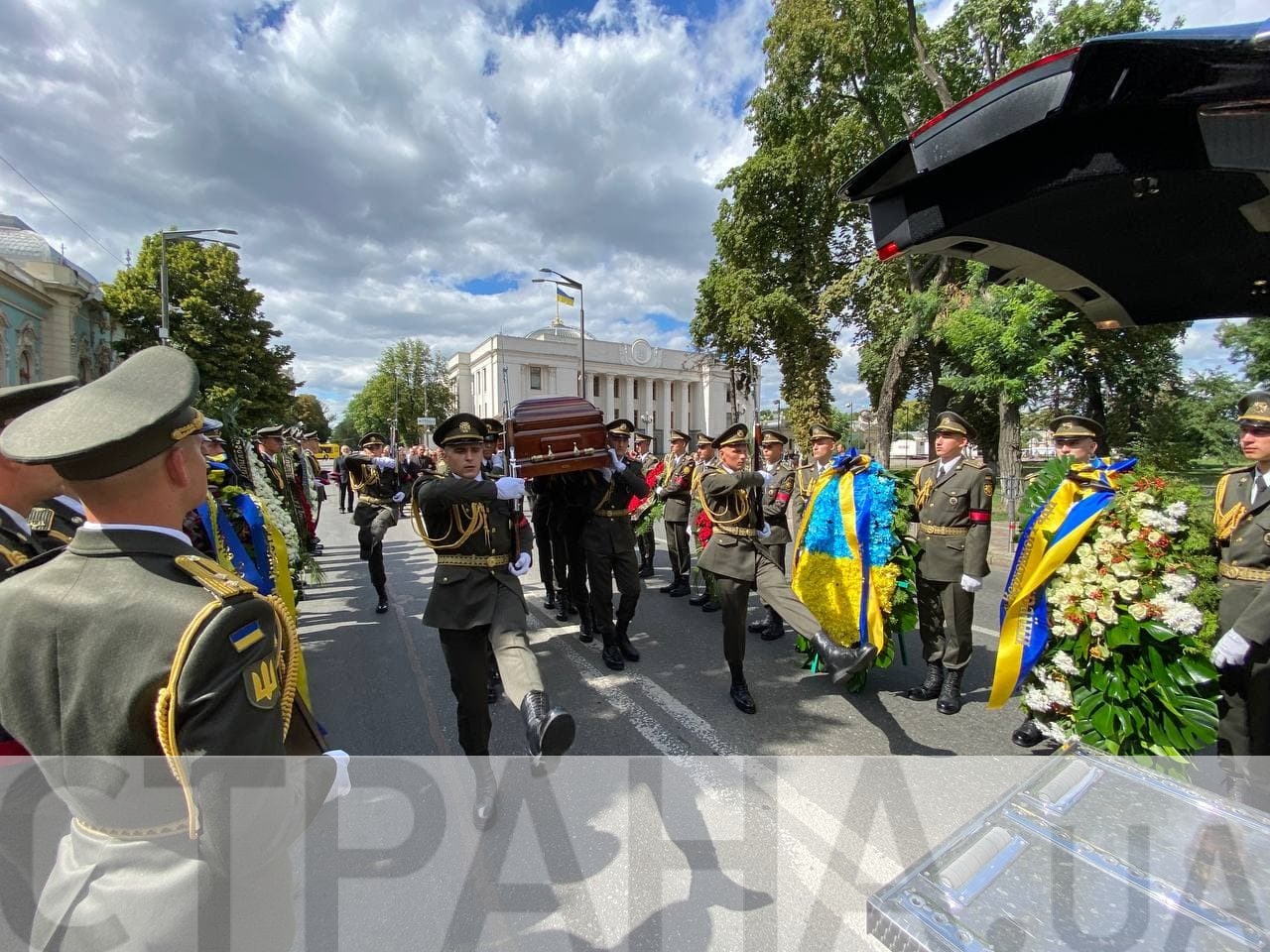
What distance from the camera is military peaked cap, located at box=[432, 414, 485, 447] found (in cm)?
344

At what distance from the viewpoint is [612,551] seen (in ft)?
18.0

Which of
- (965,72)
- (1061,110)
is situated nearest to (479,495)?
(1061,110)

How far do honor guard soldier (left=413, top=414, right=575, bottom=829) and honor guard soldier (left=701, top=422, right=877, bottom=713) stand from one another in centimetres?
155

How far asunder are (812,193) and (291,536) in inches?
822

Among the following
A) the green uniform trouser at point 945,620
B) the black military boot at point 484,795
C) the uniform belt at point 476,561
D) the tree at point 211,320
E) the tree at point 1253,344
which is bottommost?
the black military boot at point 484,795

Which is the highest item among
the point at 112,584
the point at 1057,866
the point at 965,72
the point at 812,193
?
the point at 965,72

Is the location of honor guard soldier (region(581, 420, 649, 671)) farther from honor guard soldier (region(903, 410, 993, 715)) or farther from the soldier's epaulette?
the soldier's epaulette

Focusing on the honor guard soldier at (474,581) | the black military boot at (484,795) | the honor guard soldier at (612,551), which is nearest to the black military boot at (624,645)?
the honor guard soldier at (612,551)

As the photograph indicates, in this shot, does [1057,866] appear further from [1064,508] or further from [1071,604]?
[1064,508]

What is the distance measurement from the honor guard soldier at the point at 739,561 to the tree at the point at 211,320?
31851 millimetres

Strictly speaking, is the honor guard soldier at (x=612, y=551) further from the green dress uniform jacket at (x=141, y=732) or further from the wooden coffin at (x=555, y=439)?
Result: the green dress uniform jacket at (x=141, y=732)

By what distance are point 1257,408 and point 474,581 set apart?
4.24 meters

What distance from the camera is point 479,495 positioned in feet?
11.0

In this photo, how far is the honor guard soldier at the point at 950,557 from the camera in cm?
418
